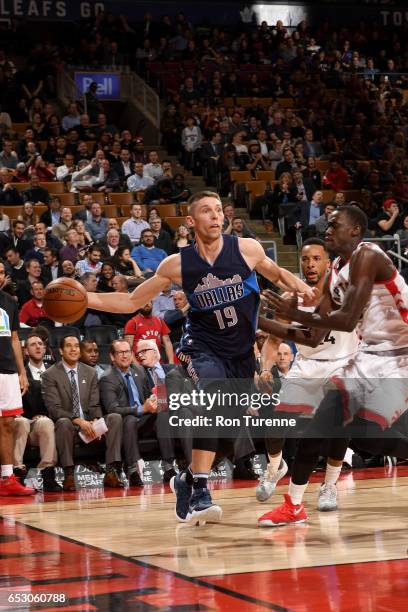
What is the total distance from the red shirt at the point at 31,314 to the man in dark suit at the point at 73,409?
1737 mm

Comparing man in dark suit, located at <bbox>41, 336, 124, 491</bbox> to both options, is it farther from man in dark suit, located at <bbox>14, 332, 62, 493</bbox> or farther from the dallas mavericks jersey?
the dallas mavericks jersey

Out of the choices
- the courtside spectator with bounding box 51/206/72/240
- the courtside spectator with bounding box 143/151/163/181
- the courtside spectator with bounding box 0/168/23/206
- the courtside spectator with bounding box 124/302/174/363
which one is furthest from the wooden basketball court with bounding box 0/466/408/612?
the courtside spectator with bounding box 143/151/163/181

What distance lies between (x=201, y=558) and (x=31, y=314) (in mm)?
6406

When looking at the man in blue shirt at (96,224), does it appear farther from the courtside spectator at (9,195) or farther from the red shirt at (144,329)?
the red shirt at (144,329)

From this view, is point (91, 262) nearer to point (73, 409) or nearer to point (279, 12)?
point (73, 409)

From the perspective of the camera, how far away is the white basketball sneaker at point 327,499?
7316 millimetres

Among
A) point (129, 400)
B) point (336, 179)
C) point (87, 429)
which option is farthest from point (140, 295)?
point (336, 179)

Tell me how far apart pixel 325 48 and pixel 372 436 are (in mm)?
20499

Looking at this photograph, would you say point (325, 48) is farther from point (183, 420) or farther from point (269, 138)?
point (183, 420)

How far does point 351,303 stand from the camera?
5316 mm

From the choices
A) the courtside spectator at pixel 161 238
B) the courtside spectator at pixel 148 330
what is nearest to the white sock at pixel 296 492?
the courtside spectator at pixel 148 330

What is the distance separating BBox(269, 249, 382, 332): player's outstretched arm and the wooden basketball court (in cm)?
122

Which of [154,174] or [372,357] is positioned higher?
[154,174]

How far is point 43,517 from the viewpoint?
287 inches
